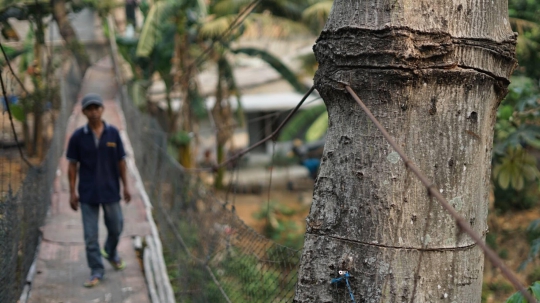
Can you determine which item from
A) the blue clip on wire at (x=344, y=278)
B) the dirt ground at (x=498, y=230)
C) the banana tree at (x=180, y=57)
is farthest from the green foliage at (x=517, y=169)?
→ the banana tree at (x=180, y=57)

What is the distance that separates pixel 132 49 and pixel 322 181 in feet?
44.8

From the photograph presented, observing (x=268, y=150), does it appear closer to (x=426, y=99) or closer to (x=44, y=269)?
(x=44, y=269)

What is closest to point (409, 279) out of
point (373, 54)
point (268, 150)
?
point (373, 54)

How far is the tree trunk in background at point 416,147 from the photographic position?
1804 millimetres

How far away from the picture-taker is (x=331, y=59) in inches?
77.6

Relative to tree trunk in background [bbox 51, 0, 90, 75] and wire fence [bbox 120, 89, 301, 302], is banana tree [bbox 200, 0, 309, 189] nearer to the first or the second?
tree trunk in background [bbox 51, 0, 90, 75]

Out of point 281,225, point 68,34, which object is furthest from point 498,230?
point 68,34

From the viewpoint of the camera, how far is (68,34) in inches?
690

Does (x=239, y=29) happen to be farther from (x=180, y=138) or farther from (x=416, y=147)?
(x=416, y=147)

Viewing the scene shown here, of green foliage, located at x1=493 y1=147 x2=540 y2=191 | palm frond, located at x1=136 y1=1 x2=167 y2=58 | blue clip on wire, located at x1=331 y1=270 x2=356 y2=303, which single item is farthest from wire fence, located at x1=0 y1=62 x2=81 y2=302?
palm frond, located at x1=136 y1=1 x2=167 y2=58

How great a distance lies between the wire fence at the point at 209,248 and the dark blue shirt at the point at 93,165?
2.31 ft

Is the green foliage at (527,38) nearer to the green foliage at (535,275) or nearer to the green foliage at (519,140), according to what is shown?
the green foliage at (535,275)

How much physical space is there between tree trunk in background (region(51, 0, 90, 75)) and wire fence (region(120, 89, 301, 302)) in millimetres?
9851

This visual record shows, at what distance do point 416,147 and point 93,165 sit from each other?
3.10 metres
